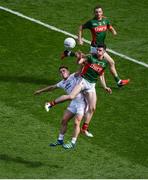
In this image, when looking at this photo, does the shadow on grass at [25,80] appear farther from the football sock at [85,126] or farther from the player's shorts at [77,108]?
the player's shorts at [77,108]

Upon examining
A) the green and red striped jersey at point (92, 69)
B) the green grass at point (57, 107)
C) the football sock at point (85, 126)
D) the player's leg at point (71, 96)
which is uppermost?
the green and red striped jersey at point (92, 69)

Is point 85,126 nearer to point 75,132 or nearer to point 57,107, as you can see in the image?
point 75,132

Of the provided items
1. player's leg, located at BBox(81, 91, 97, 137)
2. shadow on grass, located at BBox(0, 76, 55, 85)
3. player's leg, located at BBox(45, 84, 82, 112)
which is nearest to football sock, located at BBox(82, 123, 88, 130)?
player's leg, located at BBox(81, 91, 97, 137)

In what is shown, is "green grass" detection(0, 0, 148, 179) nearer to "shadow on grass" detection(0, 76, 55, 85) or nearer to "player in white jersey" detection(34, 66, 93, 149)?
"shadow on grass" detection(0, 76, 55, 85)

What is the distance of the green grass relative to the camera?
867 inches

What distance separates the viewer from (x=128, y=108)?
83.9ft

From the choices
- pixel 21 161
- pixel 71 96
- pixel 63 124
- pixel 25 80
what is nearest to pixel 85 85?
pixel 71 96

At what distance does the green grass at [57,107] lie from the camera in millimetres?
22031

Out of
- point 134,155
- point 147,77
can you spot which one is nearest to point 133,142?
point 134,155

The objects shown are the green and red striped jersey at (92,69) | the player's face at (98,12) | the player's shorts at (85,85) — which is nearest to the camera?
the player's shorts at (85,85)

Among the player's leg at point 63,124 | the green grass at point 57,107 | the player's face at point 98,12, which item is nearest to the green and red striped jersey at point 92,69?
the player's leg at point 63,124

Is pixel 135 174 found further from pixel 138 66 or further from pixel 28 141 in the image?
pixel 138 66

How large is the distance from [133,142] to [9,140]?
3455mm

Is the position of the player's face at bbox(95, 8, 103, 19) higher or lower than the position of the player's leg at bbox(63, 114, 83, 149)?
higher
